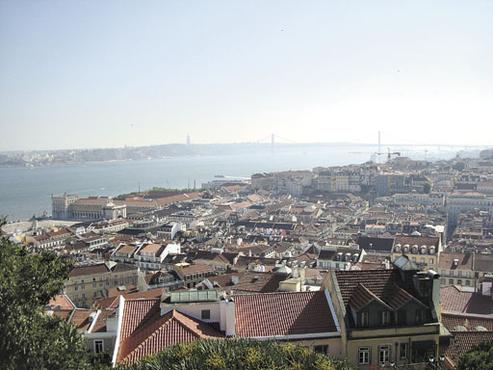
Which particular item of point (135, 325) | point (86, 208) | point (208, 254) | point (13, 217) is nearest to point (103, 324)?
point (135, 325)

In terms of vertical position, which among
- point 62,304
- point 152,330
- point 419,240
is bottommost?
point 419,240

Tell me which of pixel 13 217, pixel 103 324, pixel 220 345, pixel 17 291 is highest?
pixel 17 291

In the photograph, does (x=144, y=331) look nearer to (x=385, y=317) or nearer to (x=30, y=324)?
(x=30, y=324)

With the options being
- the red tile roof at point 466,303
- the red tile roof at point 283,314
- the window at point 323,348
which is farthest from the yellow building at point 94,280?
the window at point 323,348

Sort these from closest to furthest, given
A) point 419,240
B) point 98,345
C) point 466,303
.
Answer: point 98,345 → point 466,303 → point 419,240

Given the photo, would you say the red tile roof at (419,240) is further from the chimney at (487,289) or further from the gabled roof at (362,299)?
the gabled roof at (362,299)

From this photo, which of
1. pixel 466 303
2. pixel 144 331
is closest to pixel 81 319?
pixel 144 331

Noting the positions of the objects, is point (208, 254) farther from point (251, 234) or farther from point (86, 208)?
point (86, 208)
